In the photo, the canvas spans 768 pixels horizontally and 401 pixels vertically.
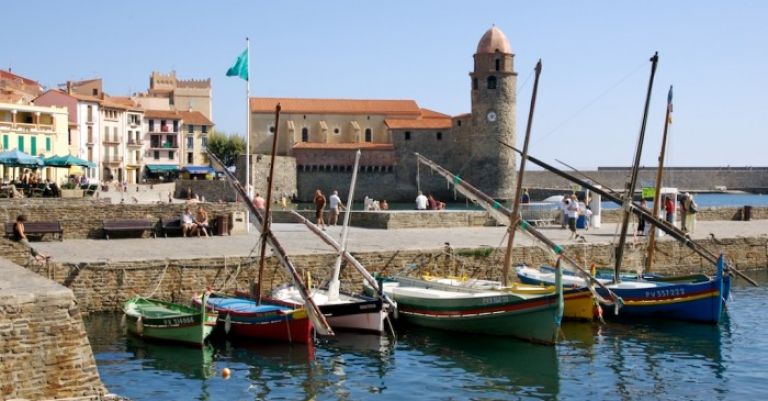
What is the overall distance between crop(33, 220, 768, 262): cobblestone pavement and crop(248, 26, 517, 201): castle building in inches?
2214

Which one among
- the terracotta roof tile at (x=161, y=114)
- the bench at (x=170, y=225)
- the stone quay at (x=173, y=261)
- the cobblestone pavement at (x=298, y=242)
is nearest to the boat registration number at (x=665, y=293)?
the stone quay at (x=173, y=261)

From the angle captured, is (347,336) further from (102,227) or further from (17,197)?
(17,197)

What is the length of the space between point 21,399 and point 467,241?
1661 centimetres

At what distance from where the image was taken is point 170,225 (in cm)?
2603

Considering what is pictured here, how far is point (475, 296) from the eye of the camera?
61.9ft

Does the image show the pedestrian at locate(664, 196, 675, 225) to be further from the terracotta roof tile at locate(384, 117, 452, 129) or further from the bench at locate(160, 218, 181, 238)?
the terracotta roof tile at locate(384, 117, 452, 129)

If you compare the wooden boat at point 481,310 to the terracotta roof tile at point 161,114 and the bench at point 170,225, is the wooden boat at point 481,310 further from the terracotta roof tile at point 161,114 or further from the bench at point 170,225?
the terracotta roof tile at point 161,114

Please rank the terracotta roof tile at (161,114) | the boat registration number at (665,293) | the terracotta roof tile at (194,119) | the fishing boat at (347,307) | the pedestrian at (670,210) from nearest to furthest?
the fishing boat at (347,307) → the boat registration number at (665,293) → the pedestrian at (670,210) → the terracotta roof tile at (161,114) → the terracotta roof tile at (194,119)

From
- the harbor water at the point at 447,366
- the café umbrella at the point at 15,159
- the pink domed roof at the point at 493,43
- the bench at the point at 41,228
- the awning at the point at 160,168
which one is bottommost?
the harbor water at the point at 447,366

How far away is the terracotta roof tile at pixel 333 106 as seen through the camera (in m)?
100

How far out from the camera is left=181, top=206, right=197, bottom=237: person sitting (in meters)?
26.0

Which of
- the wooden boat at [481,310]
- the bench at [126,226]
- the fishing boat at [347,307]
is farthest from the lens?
the bench at [126,226]

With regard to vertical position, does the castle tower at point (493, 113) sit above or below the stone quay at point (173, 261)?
above

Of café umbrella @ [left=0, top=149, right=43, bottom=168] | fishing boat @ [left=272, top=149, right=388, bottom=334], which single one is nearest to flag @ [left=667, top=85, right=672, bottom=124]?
fishing boat @ [left=272, top=149, right=388, bottom=334]
